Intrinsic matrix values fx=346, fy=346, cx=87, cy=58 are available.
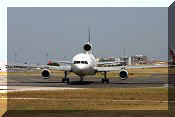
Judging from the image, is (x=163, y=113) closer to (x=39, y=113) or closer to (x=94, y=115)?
(x=94, y=115)

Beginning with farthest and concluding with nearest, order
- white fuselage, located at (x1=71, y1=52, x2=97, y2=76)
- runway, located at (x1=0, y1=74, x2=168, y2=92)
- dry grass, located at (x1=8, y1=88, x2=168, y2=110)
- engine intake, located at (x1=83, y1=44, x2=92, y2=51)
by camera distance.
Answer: engine intake, located at (x1=83, y1=44, x2=92, y2=51)
white fuselage, located at (x1=71, y1=52, x2=97, y2=76)
runway, located at (x1=0, y1=74, x2=168, y2=92)
dry grass, located at (x1=8, y1=88, x2=168, y2=110)

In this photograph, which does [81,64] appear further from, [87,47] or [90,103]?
[90,103]

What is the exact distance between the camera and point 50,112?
1797cm

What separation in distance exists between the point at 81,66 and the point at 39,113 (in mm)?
30666

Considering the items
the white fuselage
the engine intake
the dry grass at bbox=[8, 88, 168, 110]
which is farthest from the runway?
the dry grass at bbox=[8, 88, 168, 110]

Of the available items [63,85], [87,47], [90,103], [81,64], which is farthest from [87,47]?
[90,103]

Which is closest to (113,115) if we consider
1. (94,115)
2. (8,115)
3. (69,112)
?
(94,115)

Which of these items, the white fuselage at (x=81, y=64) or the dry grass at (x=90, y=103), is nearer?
the dry grass at (x=90, y=103)

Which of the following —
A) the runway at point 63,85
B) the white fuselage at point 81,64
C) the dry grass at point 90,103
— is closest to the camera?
the dry grass at point 90,103

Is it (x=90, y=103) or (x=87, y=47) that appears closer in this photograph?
(x=90, y=103)

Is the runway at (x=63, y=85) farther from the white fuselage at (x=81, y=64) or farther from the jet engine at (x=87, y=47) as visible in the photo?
the jet engine at (x=87, y=47)

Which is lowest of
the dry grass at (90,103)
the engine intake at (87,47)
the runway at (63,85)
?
the runway at (63,85)

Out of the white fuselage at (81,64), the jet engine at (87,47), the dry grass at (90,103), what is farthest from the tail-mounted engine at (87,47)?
the dry grass at (90,103)

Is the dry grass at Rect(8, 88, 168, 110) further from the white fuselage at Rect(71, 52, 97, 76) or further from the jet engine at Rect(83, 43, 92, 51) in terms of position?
the jet engine at Rect(83, 43, 92, 51)
